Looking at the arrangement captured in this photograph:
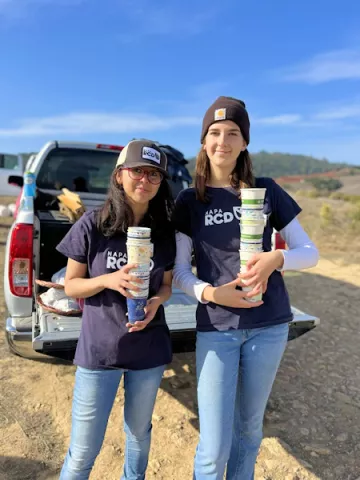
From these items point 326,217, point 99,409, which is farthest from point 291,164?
point 99,409

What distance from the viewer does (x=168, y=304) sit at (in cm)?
360

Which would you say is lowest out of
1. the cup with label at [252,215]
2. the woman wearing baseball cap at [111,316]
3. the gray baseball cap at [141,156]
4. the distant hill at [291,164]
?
the woman wearing baseball cap at [111,316]

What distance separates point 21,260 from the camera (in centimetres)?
308

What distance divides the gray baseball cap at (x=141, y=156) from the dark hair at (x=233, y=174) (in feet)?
0.74

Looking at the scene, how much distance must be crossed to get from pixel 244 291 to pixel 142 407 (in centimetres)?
75

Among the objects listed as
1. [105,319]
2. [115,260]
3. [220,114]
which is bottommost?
[105,319]

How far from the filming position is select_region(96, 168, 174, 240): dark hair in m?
1.95

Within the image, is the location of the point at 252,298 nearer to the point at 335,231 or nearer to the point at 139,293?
the point at 139,293

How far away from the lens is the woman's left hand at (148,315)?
1893mm

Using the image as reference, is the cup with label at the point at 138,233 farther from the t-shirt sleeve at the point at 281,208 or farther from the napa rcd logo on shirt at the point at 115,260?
the t-shirt sleeve at the point at 281,208

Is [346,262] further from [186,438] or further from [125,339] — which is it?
[125,339]

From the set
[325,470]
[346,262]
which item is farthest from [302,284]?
[325,470]

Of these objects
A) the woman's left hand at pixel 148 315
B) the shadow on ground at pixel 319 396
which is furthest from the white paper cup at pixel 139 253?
the shadow on ground at pixel 319 396

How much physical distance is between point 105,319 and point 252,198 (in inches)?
34.1
